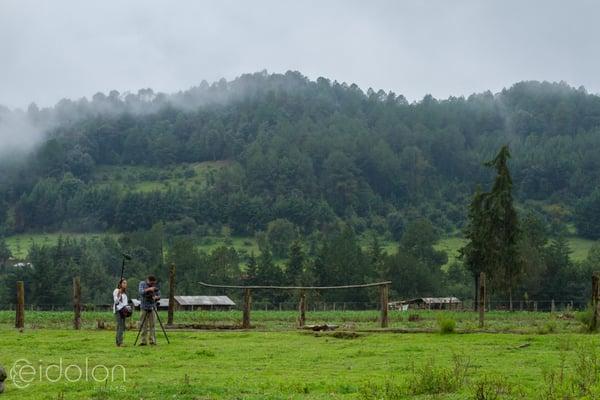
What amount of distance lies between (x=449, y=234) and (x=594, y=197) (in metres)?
30.2

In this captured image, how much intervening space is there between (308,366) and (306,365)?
0.63 ft

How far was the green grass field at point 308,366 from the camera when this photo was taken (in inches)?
513

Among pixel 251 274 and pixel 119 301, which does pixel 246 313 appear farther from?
pixel 251 274

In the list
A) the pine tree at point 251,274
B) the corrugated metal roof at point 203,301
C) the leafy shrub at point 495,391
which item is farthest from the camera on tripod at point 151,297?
the pine tree at point 251,274

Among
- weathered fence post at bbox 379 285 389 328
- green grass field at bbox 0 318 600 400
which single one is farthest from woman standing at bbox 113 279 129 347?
weathered fence post at bbox 379 285 389 328

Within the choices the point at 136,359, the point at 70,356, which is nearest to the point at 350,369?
the point at 136,359

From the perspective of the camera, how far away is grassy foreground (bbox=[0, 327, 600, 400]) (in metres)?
13.1

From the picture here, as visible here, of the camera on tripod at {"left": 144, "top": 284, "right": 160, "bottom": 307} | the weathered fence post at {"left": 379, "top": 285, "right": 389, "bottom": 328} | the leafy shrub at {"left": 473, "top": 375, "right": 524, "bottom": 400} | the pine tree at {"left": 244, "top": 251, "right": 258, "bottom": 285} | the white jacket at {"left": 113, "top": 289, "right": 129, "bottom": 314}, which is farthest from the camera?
the pine tree at {"left": 244, "top": 251, "right": 258, "bottom": 285}

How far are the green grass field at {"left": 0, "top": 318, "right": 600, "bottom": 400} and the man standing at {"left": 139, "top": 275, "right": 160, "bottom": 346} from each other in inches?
28.6

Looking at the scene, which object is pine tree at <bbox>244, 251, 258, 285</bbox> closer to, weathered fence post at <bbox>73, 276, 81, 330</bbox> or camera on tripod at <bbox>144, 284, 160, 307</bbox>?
weathered fence post at <bbox>73, 276, 81, 330</bbox>

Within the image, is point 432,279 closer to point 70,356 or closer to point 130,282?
point 130,282

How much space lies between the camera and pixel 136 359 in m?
19.0

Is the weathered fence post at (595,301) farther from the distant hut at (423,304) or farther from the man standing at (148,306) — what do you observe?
the distant hut at (423,304)

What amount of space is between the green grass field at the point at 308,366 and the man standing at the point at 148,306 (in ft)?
2.39
